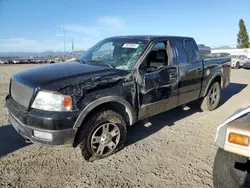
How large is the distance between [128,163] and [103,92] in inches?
46.3

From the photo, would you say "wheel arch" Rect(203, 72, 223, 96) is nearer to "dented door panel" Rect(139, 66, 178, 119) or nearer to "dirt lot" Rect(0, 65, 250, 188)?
"dirt lot" Rect(0, 65, 250, 188)

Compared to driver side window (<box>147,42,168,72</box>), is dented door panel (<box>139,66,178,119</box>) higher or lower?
lower

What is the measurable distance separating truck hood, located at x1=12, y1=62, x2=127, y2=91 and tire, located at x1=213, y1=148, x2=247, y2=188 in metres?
1.85

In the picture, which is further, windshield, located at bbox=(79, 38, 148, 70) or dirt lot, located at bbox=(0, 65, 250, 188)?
windshield, located at bbox=(79, 38, 148, 70)

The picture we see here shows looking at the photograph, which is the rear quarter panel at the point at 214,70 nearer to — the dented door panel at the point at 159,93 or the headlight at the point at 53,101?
the dented door panel at the point at 159,93

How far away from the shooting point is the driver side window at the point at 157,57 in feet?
13.1

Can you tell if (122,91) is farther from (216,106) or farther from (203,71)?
(216,106)

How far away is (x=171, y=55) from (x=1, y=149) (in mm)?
3657

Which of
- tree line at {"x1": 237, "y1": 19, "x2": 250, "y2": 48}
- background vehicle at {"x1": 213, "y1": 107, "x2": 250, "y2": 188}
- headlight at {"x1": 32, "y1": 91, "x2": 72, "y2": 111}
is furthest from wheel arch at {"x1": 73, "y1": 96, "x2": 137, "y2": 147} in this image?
tree line at {"x1": 237, "y1": 19, "x2": 250, "y2": 48}

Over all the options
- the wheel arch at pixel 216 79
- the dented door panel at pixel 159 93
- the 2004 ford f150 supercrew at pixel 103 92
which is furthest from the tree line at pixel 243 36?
the dented door panel at pixel 159 93

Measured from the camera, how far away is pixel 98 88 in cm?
312

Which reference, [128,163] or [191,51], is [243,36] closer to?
[191,51]

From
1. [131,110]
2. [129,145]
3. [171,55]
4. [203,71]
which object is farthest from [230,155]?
[203,71]

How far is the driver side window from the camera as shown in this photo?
3.99 meters
